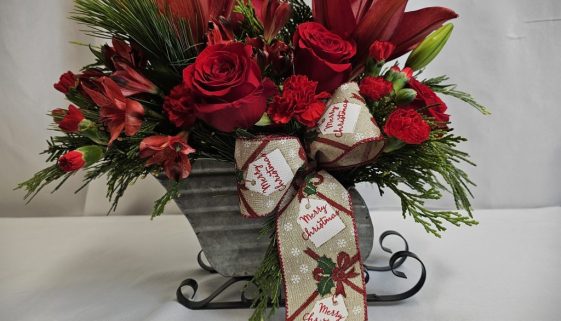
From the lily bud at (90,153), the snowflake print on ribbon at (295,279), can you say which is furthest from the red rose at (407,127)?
the lily bud at (90,153)

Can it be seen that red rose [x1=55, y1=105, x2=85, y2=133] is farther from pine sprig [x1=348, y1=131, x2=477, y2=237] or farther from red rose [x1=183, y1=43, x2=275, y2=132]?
pine sprig [x1=348, y1=131, x2=477, y2=237]

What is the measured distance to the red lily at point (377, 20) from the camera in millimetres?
604

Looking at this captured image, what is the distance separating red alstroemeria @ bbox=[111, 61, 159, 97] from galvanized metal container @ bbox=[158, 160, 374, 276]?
0.13 meters

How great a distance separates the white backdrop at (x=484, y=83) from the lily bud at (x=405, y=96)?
0.66 metres

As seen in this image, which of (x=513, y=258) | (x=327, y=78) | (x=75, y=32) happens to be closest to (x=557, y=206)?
(x=513, y=258)

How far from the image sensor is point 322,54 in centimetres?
58

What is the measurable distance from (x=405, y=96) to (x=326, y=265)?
250 mm

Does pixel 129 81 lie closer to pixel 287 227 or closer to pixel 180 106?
pixel 180 106

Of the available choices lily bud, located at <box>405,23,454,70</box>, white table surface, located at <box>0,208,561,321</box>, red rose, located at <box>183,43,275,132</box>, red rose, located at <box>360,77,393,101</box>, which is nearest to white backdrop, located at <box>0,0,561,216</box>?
white table surface, located at <box>0,208,561,321</box>

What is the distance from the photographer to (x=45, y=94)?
122 cm

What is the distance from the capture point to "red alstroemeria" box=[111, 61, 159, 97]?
0.57m

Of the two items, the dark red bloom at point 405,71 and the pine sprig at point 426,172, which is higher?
the dark red bloom at point 405,71

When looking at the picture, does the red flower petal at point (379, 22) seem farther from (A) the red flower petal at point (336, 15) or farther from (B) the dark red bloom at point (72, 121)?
(B) the dark red bloom at point (72, 121)

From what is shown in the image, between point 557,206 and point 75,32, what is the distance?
4.63 feet
